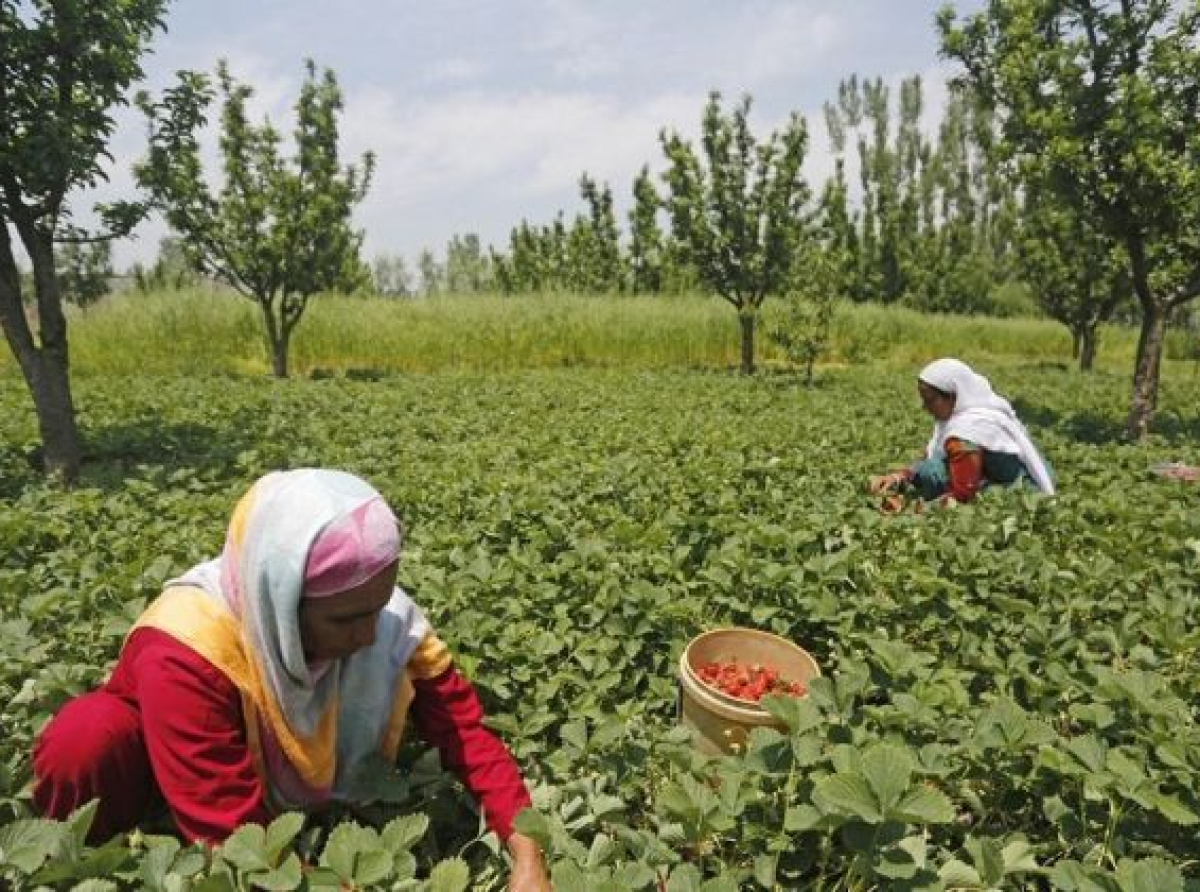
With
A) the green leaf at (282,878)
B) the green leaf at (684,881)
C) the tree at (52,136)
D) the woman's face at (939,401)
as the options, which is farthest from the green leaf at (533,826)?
the tree at (52,136)

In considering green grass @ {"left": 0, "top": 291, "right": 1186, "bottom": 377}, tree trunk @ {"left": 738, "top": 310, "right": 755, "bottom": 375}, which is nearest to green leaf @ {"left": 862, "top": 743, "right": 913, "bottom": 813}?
tree trunk @ {"left": 738, "top": 310, "right": 755, "bottom": 375}

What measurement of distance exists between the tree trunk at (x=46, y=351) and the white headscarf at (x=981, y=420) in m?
6.29

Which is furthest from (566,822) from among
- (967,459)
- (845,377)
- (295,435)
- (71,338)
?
(71,338)

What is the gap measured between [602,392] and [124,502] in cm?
766

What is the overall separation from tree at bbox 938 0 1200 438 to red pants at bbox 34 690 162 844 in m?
9.16

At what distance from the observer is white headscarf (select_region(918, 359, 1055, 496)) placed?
471 centimetres

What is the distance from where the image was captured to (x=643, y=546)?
3.79 m

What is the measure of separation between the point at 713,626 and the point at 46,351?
570 cm

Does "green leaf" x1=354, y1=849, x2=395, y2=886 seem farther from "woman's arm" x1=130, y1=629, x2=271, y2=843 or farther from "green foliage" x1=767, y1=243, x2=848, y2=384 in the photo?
"green foliage" x1=767, y1=243, x2=848, y2=384

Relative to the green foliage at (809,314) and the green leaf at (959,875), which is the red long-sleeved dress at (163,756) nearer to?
the green leaf at (959,875)

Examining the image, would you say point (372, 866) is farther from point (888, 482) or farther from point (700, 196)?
point (700, 196)

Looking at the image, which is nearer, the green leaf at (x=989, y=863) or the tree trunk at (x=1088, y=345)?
the green leaf at (x=989, y=863)

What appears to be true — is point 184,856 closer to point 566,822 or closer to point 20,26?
point 566,822

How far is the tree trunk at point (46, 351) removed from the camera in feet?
18.8
